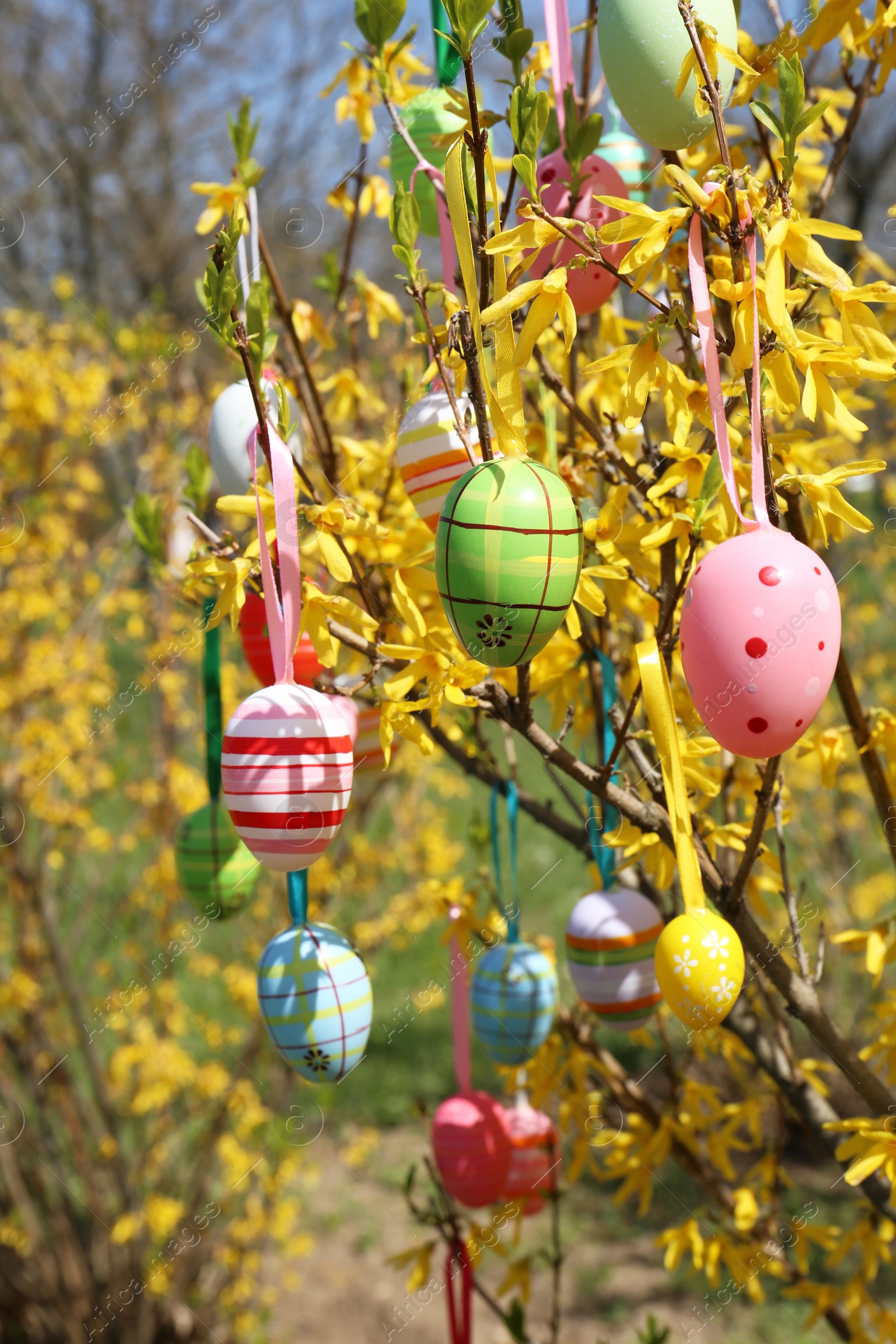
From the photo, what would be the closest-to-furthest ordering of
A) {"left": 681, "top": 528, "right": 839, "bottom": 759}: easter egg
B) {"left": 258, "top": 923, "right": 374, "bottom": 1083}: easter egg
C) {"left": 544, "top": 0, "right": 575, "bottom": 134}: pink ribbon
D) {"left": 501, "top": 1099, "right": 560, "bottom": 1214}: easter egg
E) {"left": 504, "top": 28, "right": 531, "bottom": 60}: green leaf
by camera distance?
1. {"left": 681, "top": 528, "right": 839, "bottom": 759}: easter egg
2. {"left": 504, "top": 28, "right": 531, "bottom": 60}: green leaf
3. {"left": 544, "top": 0, "right": 575, "bottom": 134}: pink ribbon
4. {"left": 258, "top": 923, "right": 374, "bottom": 1083}: easter egg
5. {"left": 501, "top": 1099, "right": 560, "bottom": 1214}: easter egg

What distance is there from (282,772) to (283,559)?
235 millimetres

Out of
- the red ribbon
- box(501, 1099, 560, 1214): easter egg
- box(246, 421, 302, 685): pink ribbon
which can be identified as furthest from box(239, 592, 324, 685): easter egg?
the red ribbon

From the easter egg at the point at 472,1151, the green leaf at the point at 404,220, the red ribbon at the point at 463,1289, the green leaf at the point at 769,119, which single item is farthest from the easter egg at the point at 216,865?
the green leaf at the point at 769,119

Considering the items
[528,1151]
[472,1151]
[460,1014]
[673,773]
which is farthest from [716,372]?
[528,1151]

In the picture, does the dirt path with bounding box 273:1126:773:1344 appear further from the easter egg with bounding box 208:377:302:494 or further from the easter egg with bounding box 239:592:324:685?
the easter egg with bounding box 208:377:302:494

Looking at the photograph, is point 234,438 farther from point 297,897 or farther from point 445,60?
point 297,897

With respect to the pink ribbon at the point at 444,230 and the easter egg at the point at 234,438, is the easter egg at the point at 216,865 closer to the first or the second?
the easter egg at the point at 234,438

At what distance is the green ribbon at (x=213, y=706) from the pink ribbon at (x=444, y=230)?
625mm

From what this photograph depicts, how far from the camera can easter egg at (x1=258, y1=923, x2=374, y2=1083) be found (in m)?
1.33

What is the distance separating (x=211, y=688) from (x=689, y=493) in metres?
0.90

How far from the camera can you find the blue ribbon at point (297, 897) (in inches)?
57.7

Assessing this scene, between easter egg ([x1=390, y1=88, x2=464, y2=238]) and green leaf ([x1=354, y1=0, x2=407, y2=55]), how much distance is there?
0.43 feet

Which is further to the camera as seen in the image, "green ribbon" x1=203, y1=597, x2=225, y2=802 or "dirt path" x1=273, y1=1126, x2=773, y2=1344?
"dirt path" x1=273, y1=1126, x2=773, y2=1344

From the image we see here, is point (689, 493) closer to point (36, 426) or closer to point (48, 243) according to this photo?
point (36, 426)
